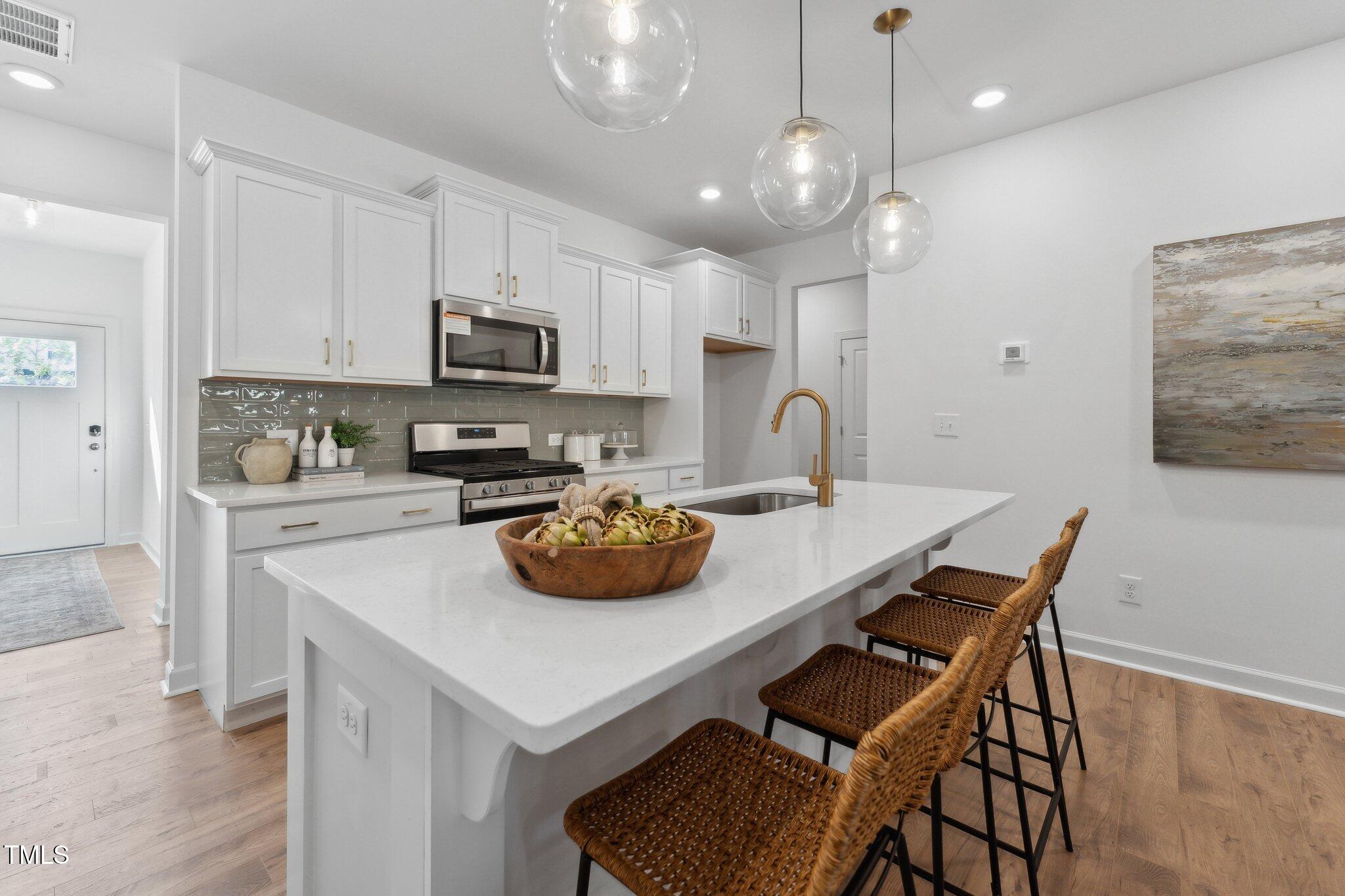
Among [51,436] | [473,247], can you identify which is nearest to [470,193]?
[473,247]

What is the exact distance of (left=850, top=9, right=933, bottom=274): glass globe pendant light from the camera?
2.27 metres

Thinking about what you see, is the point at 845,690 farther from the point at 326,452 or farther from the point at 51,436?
the point at 51,436

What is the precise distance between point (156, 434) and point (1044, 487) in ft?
19.7

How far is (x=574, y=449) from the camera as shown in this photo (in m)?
4.01

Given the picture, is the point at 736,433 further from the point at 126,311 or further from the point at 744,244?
the point at 126,311

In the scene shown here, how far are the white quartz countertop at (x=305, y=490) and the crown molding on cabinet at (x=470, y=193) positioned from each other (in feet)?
4.77

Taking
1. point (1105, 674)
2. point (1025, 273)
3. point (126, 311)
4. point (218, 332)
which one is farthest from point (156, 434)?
point (1105, 674)

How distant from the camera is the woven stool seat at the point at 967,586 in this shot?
174cm

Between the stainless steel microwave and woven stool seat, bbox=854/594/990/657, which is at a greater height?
the stainless steel microwave

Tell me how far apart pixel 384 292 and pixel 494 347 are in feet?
1.94

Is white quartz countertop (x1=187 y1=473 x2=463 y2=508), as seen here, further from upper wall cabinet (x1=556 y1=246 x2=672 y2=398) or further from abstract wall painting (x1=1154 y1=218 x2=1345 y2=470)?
abstract wall painting (x1=1154 y1=218 x2=1345 y2=470)

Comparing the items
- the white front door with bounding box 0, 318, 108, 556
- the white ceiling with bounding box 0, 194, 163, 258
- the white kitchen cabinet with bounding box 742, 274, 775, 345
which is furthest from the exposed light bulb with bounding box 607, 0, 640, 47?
the white front door with bounding box 0, 318, 108, 556

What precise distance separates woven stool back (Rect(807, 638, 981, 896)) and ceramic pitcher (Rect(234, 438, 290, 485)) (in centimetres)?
268

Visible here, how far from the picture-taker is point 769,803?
857mm
